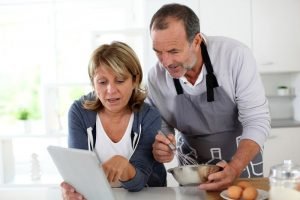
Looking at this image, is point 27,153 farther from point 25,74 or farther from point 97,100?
point 97,100

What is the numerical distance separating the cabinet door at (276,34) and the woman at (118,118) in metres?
2.23

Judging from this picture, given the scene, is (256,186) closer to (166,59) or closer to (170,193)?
(170,193)

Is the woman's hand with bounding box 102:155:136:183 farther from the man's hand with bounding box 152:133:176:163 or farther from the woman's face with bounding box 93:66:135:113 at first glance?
the woman's face with bounding box 93:66:135:113

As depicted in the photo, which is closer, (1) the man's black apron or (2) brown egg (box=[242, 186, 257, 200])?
(2) brown egg (box=[242, 186, 257, 200])

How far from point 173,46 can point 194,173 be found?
435 mm

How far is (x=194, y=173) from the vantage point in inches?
47.8

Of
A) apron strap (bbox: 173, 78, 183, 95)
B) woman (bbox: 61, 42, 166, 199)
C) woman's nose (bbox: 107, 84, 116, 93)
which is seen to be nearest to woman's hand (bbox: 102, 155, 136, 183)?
woman (bbox: 61, 42, 166, 199)

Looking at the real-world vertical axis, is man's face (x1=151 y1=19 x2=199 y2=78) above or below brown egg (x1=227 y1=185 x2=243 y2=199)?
above

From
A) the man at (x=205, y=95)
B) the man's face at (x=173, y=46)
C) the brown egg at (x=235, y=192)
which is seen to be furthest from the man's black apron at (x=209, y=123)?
the brown egg at (x=235, y=192)

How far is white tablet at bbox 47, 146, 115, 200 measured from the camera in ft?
3.09

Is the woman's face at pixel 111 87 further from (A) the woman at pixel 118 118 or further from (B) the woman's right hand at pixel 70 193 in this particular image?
(B) the woman's right hand at pixel 70 193

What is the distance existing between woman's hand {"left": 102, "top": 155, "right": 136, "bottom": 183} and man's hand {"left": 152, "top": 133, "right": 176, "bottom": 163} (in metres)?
0.13

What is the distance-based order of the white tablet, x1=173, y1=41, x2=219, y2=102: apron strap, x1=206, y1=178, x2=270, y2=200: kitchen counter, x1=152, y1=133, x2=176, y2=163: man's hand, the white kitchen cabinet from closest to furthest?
the white tablet
x1=206, y1=178, x2=270, y2=200: kitchen counter
x1=152, y1=133, x2=176, y2=163: man's hand
x1=173, y1=41, x2=219, y2=102: apron strap
the white kitchen cabinet

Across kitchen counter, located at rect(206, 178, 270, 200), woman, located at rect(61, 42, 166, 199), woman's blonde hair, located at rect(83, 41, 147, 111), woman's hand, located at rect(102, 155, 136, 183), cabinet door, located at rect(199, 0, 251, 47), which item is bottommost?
kitchen counter, located at rect(206, 178, 270, 200)
